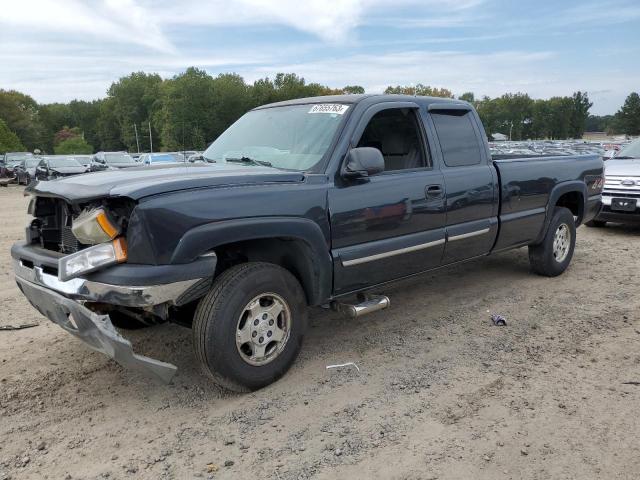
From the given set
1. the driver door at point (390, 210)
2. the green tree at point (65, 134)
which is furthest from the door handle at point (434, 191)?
the green tree at point (65, 134)

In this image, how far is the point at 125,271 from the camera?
9.80ft

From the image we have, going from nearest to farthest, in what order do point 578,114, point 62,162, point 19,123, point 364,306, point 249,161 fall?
point 364,306
point 249,161
point 62,162
point 19,123
point 578,114

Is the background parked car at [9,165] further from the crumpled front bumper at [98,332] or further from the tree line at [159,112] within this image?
the tree line at [159,112]

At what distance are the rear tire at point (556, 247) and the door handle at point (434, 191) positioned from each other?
7.09ft

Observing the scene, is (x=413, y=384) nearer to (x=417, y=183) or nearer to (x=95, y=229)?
(x=417, y=183)

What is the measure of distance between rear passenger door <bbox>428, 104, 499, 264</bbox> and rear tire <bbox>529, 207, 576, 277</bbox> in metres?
1.20

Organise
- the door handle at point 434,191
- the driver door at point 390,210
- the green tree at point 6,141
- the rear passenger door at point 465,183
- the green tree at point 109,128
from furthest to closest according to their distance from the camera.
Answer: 1. the green tree at point 109,128
2. the green tree at point 6,141
3. the rear passenger door at point 465,183
4. the door handle at point 434,191
5. the driver door at point 390,210

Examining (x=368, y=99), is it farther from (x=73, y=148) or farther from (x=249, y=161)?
(x=73, y=148)

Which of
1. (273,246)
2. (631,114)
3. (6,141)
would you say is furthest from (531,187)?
(631,114)

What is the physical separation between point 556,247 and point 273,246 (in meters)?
4.04

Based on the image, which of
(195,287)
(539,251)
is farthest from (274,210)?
(539,251)

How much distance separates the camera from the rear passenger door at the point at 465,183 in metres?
4.74

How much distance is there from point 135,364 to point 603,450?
8.42 ft

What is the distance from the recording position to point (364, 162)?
3766 mm
